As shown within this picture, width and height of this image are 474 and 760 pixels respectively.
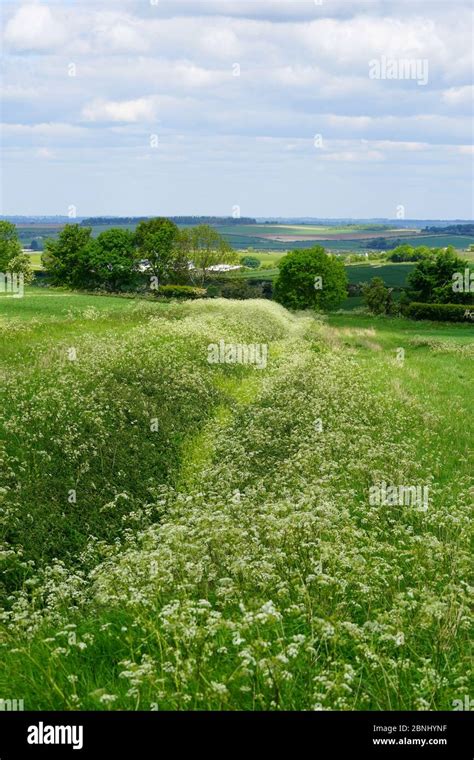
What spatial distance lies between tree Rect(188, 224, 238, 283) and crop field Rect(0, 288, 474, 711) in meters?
54.8

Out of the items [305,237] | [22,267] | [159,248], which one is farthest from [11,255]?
[305,237]

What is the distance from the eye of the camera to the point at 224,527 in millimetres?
11336

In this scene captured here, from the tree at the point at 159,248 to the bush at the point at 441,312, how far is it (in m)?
25.5

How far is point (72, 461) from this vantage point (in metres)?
16.9

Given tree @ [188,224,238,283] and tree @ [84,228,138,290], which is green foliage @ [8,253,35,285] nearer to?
tree @ [84,228,138,290]

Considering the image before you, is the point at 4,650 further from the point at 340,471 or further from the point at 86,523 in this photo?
the point at 340,471

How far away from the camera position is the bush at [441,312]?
68.4 meters

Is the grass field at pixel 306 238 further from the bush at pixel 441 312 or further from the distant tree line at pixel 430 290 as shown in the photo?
the bush at pixel 441 312

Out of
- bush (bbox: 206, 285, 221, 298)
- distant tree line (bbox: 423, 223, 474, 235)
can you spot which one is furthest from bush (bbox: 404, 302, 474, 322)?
distant tree line (bbox: 423, 223, 474, 235)

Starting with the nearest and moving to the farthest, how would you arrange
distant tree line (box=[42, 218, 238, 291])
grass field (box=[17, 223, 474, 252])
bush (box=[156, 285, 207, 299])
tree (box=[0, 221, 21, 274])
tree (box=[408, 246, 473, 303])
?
bush (box=[156, 285, 207, 299]), tree (box=[408, 246, 473, 303]), distant tree line (box=[42, 218, 238, 291]), tree (box=[0, 221, 21, 274]), grass field (box=[17, 223, 474, 252])

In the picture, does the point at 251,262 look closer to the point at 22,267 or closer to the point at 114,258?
the point at 22,267

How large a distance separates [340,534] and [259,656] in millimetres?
4241

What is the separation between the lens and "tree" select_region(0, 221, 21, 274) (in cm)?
9138

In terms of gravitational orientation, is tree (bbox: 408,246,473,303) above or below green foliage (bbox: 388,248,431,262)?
below
